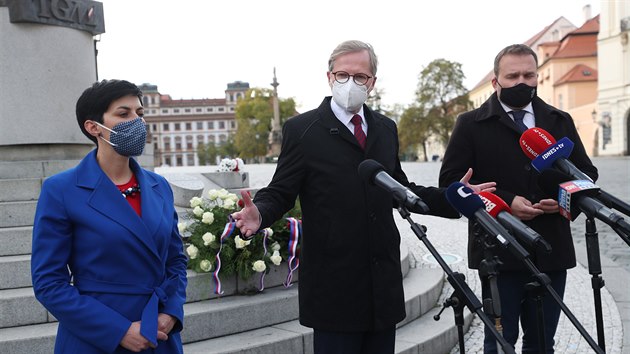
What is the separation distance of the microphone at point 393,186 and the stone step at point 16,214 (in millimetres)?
4298

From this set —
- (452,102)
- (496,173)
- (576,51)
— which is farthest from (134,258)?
(576,51)

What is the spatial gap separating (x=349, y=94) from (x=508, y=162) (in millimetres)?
1156

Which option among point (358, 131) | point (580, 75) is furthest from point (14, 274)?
point (580, 75)

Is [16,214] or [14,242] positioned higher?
[16,214]

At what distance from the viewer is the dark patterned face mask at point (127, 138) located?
2.57 metres

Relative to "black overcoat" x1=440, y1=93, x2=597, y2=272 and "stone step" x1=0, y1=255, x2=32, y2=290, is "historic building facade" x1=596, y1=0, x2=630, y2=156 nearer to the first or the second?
"black overcoat" x1=440, y1=93, x2=597, y2=272

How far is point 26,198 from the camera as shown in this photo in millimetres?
5824

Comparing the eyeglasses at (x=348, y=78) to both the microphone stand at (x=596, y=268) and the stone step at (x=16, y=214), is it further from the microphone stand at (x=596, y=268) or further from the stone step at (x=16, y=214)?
the stone step at (x=16, y=214)

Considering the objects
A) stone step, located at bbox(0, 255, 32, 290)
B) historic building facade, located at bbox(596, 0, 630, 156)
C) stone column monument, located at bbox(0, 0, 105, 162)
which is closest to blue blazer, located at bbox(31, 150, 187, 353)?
stone step, located at bbox(0, 255, 32, 290)

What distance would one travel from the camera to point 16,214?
17.6ft

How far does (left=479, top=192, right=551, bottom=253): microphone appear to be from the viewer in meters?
1.84

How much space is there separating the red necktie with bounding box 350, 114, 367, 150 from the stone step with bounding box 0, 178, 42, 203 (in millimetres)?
4205

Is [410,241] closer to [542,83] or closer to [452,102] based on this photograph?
[452,102]

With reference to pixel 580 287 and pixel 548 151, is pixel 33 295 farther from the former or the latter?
pixel 580 287
